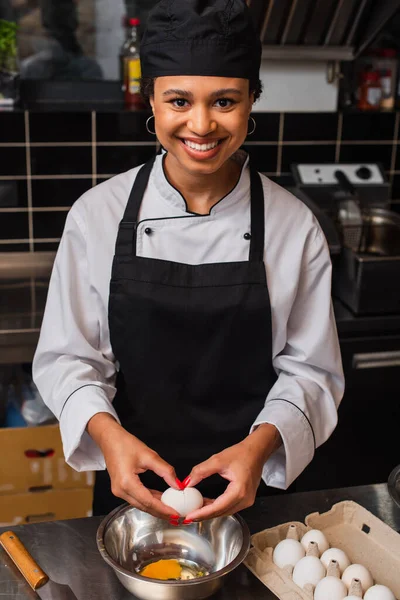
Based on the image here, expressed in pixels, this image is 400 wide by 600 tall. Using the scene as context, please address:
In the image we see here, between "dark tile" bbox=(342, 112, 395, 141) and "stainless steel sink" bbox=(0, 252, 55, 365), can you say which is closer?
"stainless steel sink" bbox=(0, 252, 55, 365)

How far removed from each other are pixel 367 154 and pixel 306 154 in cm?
24

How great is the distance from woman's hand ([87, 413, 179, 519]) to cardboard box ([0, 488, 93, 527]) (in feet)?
3.99

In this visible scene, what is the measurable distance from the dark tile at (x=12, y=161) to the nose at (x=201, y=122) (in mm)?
1490

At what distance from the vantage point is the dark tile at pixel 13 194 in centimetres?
269

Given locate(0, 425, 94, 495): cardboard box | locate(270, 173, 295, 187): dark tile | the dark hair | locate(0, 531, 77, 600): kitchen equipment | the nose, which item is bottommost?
locate(0, 425, 94, 495): cardboard box

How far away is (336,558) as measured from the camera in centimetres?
124

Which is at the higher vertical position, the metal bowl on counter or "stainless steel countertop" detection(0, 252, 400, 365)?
the metal bowl on counter

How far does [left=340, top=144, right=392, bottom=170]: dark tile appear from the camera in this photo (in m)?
2.92

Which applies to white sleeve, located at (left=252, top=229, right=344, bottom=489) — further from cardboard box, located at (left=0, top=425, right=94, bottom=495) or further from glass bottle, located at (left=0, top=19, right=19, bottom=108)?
glass bottle, located at (left=0, top=19, right=19, bottom=108)

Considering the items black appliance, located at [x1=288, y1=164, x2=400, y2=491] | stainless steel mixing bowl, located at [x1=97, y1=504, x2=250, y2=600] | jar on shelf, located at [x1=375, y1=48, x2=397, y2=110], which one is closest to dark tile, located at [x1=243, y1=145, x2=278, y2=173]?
black appliance, located at [x1=288, y1=164, x2=400, y2=491]

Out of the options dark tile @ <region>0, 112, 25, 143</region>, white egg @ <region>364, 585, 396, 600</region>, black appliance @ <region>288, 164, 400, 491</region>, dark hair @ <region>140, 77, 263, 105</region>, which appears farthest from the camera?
dark tile @ <region>0, 112, 25, 143</region>

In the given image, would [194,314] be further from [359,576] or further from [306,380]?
[359,576]

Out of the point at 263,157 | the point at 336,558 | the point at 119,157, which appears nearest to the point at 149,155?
the point at 119,157

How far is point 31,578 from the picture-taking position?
3.88 feet
